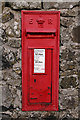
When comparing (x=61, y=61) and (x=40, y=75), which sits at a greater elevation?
(x=61, y=61)

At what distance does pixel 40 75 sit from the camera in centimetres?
196

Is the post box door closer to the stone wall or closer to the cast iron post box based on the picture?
the cast iron post box

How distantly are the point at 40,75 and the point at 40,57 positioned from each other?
0.25 metres

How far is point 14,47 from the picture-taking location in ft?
6.59

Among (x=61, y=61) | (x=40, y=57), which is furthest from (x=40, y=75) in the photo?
(x=61, y=61)

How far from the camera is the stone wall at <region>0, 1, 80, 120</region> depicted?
1.98 m

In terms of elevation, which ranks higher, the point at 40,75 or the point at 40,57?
the point at 40,57

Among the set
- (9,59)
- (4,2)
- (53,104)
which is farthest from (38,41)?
(53,104)

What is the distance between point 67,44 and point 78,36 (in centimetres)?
19

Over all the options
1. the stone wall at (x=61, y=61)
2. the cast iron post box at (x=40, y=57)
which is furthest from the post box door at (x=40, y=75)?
the stone wall at (x=61, y=61)

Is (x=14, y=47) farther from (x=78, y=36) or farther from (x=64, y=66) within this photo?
(x=78, y=36)

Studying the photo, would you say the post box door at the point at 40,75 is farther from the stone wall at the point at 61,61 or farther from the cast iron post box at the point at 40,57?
the stone wall at the point at 61,61

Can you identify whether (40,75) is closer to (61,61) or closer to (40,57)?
(40,57)

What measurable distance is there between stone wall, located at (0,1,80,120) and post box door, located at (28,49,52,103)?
0.19 metres
